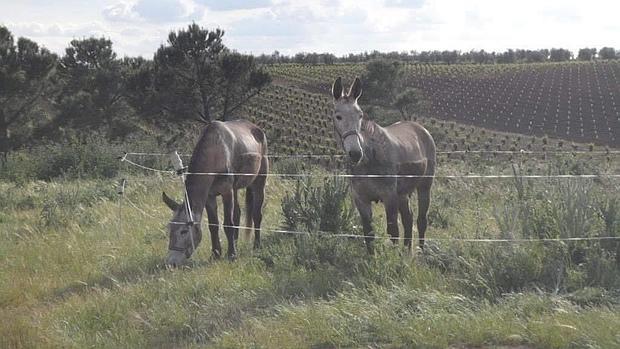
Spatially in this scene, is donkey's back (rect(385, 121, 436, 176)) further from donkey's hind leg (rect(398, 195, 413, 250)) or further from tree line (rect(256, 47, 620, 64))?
tree line (rect(256, 47, 620, 64))

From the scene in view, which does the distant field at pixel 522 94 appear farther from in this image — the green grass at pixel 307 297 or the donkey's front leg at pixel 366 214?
the donkey's front leg at pixel 366 214

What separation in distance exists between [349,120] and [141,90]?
3206 centimetres

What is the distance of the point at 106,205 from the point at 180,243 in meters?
4.99

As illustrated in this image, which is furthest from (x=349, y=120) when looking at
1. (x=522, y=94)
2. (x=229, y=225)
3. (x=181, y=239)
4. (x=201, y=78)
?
(x=522, y=94)

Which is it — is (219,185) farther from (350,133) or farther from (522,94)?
(522,94)

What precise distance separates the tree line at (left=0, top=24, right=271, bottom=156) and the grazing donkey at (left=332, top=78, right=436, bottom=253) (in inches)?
1158

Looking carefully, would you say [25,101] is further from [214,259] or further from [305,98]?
[305,98]

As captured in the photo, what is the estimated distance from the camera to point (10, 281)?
6.74m

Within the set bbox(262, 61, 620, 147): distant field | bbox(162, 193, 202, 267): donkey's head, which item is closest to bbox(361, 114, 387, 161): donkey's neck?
bbox(162, 193, 202, 267): donkey's head

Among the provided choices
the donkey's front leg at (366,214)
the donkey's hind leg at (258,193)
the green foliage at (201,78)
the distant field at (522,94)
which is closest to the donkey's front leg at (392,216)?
the donkey's front leg at (366,214)

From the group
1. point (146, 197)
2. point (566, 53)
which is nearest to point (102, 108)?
point (146, 197)

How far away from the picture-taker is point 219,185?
7.39 meters

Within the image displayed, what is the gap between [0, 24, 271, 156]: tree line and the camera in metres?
33.8

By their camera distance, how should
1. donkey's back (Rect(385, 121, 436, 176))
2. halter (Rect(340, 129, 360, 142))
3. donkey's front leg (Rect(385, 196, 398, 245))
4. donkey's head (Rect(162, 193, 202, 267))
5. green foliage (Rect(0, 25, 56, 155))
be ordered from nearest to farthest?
halter (Rect(340, 129, 360, 142)), donkey's front leg (Rect(385, 196, 398, 245)), donkey's head (Rect(162, 193, 202, 267)), donkey's back (Rect(385, 121, 436, 176)), green foliage (Rect(0, 25, 56, 155))
